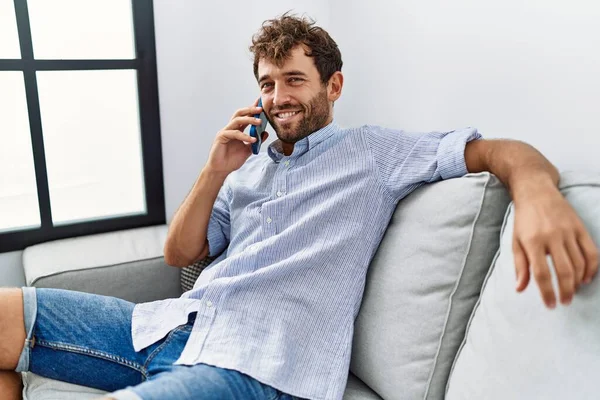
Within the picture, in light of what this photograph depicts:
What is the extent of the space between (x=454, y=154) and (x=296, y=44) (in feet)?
1.82

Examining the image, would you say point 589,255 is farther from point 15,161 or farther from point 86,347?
point 15,161

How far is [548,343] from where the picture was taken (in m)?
0.92

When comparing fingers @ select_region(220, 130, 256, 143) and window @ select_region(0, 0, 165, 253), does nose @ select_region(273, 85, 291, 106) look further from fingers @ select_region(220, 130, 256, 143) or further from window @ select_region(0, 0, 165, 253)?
window @ select_region(0, 0, 165, 253)

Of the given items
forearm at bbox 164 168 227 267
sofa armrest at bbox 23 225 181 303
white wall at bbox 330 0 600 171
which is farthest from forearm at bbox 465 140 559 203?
sofa armrest at bbox 23 225 181 303

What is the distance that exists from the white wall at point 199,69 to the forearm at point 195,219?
2.12 ft

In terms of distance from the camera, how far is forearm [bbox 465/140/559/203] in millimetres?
1017

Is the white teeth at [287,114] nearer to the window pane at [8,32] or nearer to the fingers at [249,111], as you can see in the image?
the fingers at [249,111]

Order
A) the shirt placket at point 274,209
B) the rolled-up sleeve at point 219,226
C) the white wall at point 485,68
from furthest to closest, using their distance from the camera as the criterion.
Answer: the rolled-up sleeve at point 219,226
the shirt placket at point 274,209
the white wall at point 485,68

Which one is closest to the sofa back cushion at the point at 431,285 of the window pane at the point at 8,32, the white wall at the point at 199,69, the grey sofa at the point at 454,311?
the grey sofa at the point at 454,311

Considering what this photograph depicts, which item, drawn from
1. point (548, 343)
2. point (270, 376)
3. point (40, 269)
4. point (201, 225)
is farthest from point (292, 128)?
point (40, 269)

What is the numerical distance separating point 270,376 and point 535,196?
2.16ft

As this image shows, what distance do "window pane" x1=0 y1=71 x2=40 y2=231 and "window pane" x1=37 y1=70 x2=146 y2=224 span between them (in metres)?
0.07

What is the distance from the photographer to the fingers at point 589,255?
0.86 metres

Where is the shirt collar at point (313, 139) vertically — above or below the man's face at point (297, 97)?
below
